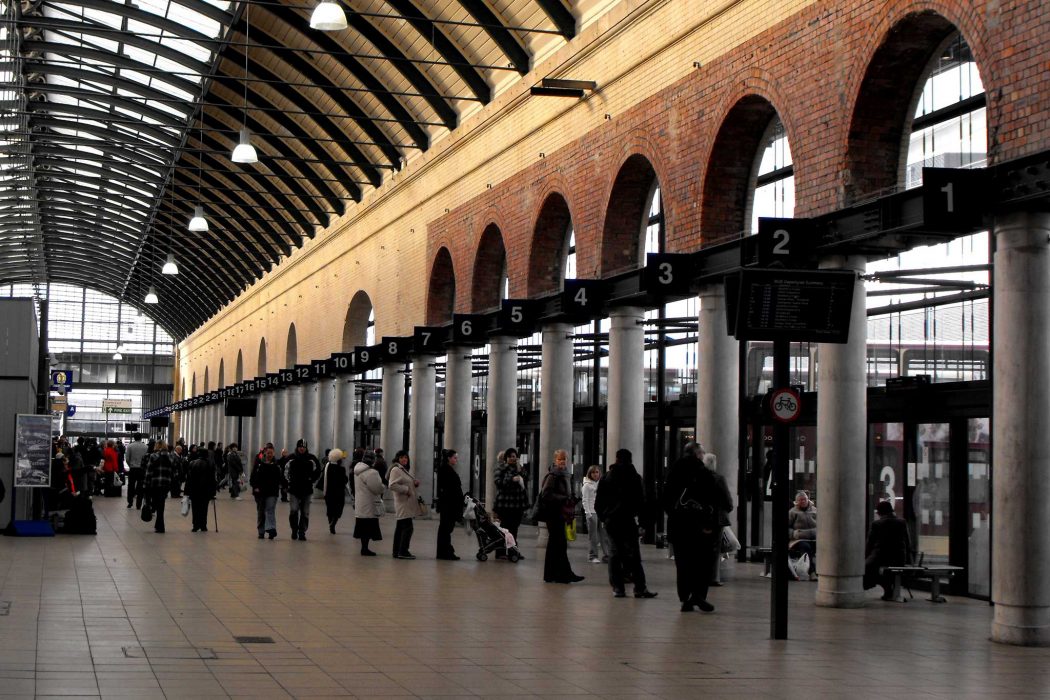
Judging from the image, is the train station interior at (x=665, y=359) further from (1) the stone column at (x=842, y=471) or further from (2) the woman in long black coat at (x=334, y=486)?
(2) the woman in long black coat at (x=334, y=486)

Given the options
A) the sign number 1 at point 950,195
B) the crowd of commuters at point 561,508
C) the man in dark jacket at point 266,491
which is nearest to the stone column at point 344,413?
the crowd of commuters at point 561,508

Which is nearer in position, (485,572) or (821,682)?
(821,682)

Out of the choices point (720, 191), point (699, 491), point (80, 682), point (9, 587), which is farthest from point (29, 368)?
point (80, 682)

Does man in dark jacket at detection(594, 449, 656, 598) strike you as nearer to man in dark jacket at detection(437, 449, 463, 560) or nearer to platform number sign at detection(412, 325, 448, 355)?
man in dark jacket at detection(437, 449, 463, 560)

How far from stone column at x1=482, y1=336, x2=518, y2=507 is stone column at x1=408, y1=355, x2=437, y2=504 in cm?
481

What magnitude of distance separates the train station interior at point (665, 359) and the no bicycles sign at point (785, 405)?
22 mm

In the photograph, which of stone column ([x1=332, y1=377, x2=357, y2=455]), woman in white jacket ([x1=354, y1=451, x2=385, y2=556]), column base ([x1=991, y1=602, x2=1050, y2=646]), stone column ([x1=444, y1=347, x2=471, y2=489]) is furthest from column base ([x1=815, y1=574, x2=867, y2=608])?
stone column ([x1=332, y1=377, x2=357, y2=455])

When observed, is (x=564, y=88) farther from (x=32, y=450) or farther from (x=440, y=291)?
(x=440, y=291)

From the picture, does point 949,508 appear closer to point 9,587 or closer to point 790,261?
point 790,261

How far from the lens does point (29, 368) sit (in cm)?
2216

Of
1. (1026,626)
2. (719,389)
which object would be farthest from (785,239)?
(1026,626)

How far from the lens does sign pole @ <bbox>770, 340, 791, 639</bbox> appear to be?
11.9 meters

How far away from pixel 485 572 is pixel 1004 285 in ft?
25.9

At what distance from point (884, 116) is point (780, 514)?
4.93 m
